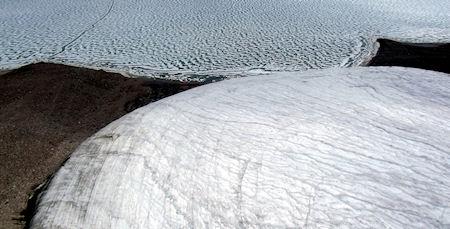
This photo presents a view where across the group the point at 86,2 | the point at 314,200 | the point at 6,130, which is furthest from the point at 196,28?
the point at 314,200

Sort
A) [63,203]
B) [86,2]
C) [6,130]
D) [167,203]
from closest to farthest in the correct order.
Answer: [167,203] < [63,203] < [6,130] < [86,2]

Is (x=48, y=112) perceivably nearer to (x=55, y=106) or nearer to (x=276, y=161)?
(x=55, y=106)

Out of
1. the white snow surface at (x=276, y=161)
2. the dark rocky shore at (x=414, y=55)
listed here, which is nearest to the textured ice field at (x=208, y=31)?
the dark rocky shore at (x=414, y=55)

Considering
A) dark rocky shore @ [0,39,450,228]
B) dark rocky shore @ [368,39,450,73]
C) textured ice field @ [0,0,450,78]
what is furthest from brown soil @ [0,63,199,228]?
dark rocky shore @ [368,39,450,73]

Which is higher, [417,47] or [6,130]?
[417,47]

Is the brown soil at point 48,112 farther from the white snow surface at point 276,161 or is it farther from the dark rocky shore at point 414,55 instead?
the dark rocky shore at point 414,55

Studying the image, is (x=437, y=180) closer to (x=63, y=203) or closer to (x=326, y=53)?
(x=63, y=203)

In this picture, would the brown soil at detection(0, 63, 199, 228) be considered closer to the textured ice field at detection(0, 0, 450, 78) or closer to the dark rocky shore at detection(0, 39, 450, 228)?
the dark rocky shore at detection(0, 39, 450, 228)

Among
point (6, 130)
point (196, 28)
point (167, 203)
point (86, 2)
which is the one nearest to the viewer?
point (167, 203)

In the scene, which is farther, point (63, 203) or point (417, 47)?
point (417, 47)
